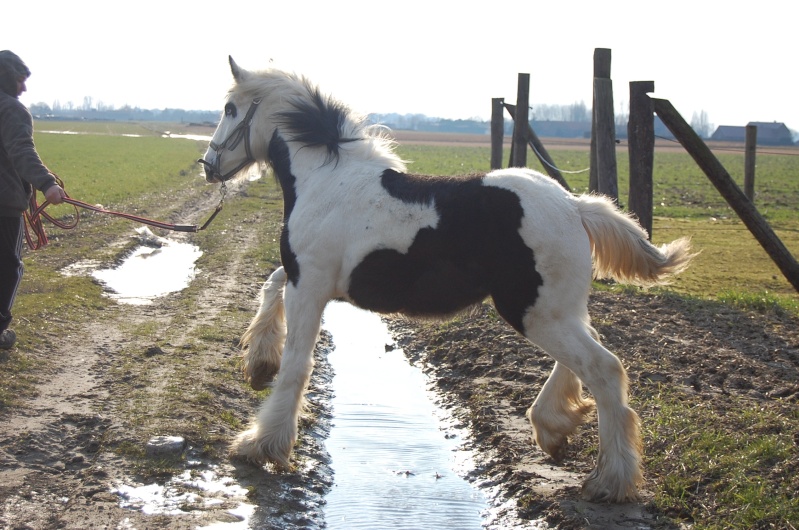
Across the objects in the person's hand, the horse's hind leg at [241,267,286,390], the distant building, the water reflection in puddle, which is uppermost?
the distant building

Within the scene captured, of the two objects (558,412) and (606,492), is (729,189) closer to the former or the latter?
(558,412)

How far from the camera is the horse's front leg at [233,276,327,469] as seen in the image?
5.10 meters

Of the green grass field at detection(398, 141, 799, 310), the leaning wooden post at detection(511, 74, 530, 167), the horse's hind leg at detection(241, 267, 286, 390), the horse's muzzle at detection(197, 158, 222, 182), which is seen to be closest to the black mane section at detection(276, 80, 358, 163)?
the green grass field at detection(398, 141, 799, 310)

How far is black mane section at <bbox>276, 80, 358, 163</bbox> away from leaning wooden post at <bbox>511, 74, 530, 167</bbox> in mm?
7837

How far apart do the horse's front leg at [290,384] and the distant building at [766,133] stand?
345 feet

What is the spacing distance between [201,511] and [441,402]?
2.89 meters

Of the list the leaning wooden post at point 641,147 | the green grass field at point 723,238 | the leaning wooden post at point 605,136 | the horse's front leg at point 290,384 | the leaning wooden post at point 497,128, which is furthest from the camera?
the leaning wooden post at point 497,128

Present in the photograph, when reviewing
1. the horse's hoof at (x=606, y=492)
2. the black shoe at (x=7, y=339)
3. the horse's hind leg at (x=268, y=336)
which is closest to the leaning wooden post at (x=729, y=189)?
the horse's hoof at (x=606, y=492)

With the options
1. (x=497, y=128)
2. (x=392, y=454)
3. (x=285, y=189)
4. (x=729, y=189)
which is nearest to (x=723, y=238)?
(x=497, y=128)

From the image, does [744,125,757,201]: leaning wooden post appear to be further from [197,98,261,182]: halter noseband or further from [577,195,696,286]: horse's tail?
[197,98,261,182]: halter noseband

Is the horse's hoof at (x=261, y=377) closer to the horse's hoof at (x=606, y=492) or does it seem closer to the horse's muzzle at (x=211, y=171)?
the horse's muzzle at (x=211, y=171)

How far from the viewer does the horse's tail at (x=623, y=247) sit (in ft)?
16.2

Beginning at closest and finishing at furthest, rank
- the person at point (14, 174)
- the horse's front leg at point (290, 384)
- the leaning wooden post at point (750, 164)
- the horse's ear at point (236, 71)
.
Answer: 1. the horse's front leg at point (290, 384)
2. the horse's ear at point (236, 71)
3. the person at point (14, 174)
4. the leaning wooden post at point (750, 164)

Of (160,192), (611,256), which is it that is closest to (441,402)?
(611,256)
